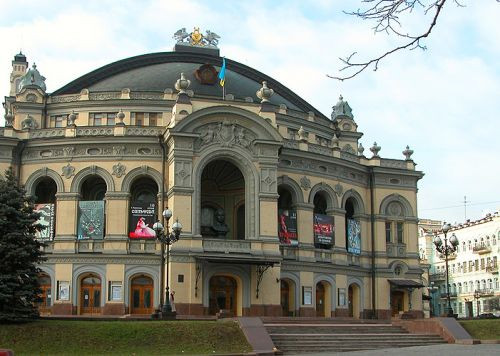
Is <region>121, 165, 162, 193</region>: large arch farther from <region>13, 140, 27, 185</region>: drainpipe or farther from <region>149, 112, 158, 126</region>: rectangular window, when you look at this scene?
<region>13, 140, 27, 185</region>: drainpipe

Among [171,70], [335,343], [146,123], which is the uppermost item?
[171,70]

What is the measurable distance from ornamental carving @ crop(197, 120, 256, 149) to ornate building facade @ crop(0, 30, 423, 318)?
7cm

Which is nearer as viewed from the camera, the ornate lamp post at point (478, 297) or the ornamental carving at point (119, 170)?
the ornamental carving at point (119, 170)

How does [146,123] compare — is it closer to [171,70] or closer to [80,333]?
[171,70]

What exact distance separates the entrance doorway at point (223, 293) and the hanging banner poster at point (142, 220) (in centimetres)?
505

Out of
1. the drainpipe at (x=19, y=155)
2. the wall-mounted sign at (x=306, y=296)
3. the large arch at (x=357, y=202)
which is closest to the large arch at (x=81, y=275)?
the drainpipe at (x=19, y=155)

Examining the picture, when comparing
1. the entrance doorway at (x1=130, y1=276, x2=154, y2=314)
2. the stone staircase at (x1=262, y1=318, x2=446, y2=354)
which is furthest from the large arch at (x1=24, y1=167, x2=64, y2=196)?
the stone staircase at (x1=262, y1=318, x2=446, y2=354)

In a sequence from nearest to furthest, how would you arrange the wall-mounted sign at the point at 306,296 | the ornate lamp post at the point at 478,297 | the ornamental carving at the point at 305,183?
1. the wall-mounted sign at the point at 306,296
2. the ornamental carving at the point at 305,183
3. the ornate lamp post at the point at 478,297

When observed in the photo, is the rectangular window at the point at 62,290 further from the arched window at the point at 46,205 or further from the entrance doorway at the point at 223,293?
the entrance doorway at the point at 223,293

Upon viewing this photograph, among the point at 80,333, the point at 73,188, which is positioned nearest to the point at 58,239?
the point at 73,188

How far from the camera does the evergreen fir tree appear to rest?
35750 millimetres

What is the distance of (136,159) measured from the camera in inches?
2008

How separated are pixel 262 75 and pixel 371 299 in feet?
69.1

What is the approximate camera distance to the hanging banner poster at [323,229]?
54.5m
